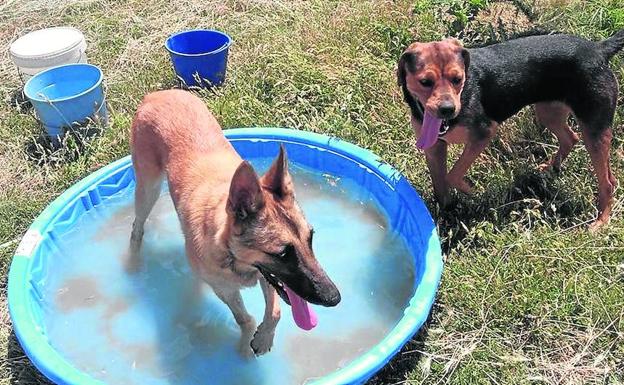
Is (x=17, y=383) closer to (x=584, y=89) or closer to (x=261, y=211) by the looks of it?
(x=261, y=211)

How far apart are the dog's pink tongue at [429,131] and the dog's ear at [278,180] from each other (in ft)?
4.62

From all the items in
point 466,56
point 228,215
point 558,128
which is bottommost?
point 558,128

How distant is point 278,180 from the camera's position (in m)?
3.33

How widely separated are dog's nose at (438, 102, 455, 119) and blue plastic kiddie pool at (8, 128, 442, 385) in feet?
2.25

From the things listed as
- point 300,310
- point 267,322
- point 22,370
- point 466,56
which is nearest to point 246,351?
point 267,322

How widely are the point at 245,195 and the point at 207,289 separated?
1.74 m

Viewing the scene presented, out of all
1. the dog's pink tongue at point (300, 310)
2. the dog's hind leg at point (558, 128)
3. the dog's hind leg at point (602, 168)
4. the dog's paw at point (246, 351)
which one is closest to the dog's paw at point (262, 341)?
the dog's paw at point (246, 351)

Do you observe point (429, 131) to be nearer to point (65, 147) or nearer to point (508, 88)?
point (508, 88)

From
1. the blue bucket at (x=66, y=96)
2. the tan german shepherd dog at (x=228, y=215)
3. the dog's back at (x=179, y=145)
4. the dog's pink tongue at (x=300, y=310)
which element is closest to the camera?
the tan german shepherd dog at (x=228, y=215)

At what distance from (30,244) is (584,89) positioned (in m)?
3.79

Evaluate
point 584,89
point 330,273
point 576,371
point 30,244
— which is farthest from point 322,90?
point 576,371

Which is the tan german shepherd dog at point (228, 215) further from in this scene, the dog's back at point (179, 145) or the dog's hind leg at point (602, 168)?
the dog's hind leg at point (602, 168)

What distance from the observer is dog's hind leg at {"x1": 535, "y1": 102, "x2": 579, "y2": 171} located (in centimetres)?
495

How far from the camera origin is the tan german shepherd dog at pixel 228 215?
3229 millimetres
